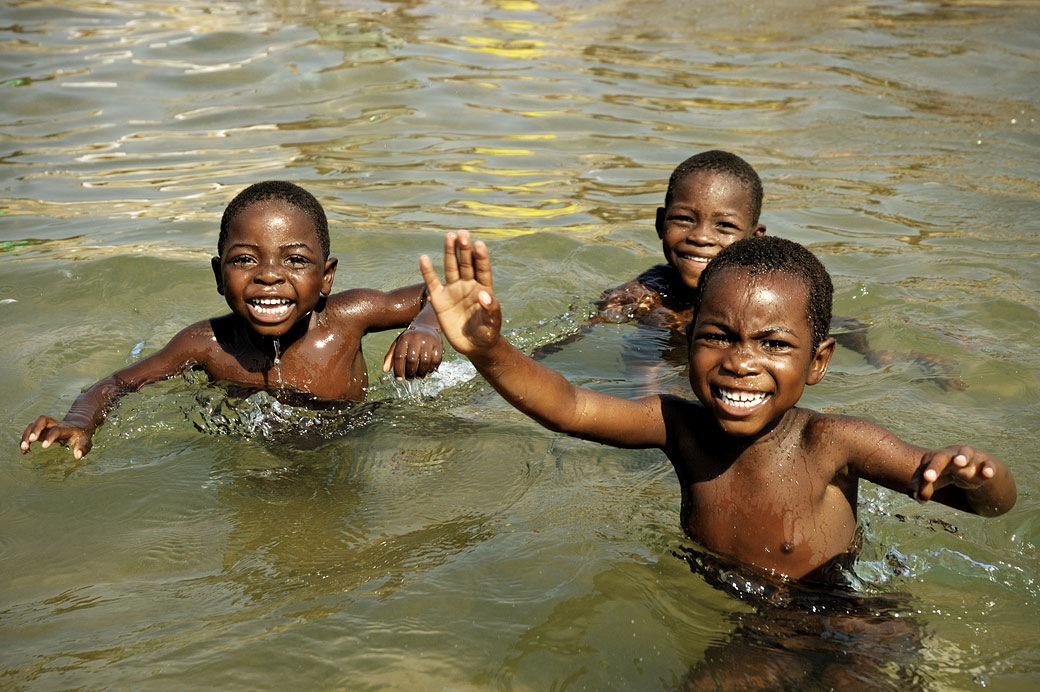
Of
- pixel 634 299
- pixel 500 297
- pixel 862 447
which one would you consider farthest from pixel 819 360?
pixel 500 297

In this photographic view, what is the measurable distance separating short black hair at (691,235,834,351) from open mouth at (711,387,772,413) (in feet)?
0.81

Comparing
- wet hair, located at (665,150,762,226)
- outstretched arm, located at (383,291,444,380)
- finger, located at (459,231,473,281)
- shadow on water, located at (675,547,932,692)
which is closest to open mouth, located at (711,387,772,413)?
shadow on water, located at (675,547,932,692)

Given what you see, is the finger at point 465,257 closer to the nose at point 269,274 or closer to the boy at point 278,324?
the boy at point 278,324

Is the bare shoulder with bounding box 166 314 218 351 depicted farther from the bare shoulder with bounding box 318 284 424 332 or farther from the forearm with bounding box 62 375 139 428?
the bare shoulder with bounding box 318 284 424 332

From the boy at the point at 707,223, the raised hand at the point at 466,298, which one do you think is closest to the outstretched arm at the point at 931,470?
the raised hand at the point at 466,298

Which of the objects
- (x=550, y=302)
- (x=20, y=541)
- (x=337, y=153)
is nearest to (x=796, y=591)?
(x=20, y=541)

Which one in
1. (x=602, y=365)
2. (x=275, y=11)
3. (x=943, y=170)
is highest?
(x=275, y=11)

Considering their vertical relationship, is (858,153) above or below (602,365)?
above

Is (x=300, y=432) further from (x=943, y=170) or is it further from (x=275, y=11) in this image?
(x=275, y=11)

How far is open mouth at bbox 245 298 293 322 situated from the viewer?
4531 millimetres

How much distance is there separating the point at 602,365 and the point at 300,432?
1.67 meters

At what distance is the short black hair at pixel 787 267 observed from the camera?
3170mm

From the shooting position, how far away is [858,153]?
340 inches

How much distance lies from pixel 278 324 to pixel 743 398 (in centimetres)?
218
